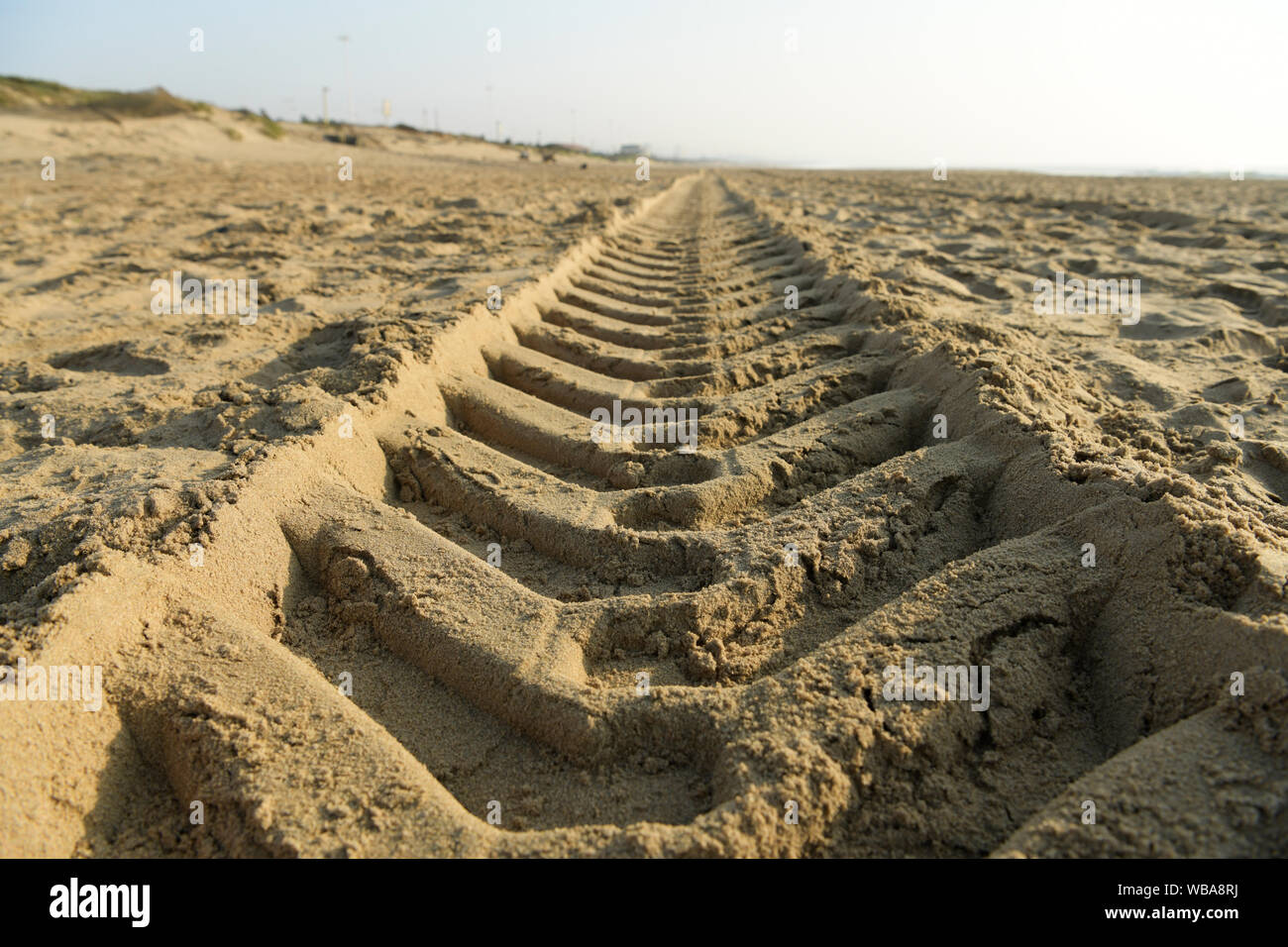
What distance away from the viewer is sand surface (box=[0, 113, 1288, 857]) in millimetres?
1313

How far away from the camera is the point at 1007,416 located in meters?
2.33

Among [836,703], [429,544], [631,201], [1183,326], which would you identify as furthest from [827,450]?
[631,201]

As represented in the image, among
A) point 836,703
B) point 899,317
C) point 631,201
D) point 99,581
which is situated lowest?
point 836,703

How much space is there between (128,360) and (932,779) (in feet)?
13.1

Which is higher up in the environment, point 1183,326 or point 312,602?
point 1183,326

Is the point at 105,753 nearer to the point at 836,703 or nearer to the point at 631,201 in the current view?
the point at 836,703

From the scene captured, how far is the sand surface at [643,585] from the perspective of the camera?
51.7 inches

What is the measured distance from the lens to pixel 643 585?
1.96 meters

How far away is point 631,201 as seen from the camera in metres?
10.8

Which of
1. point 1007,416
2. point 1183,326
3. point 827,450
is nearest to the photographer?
point 1007,416

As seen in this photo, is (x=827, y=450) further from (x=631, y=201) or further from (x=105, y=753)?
(x=631, y=201)
